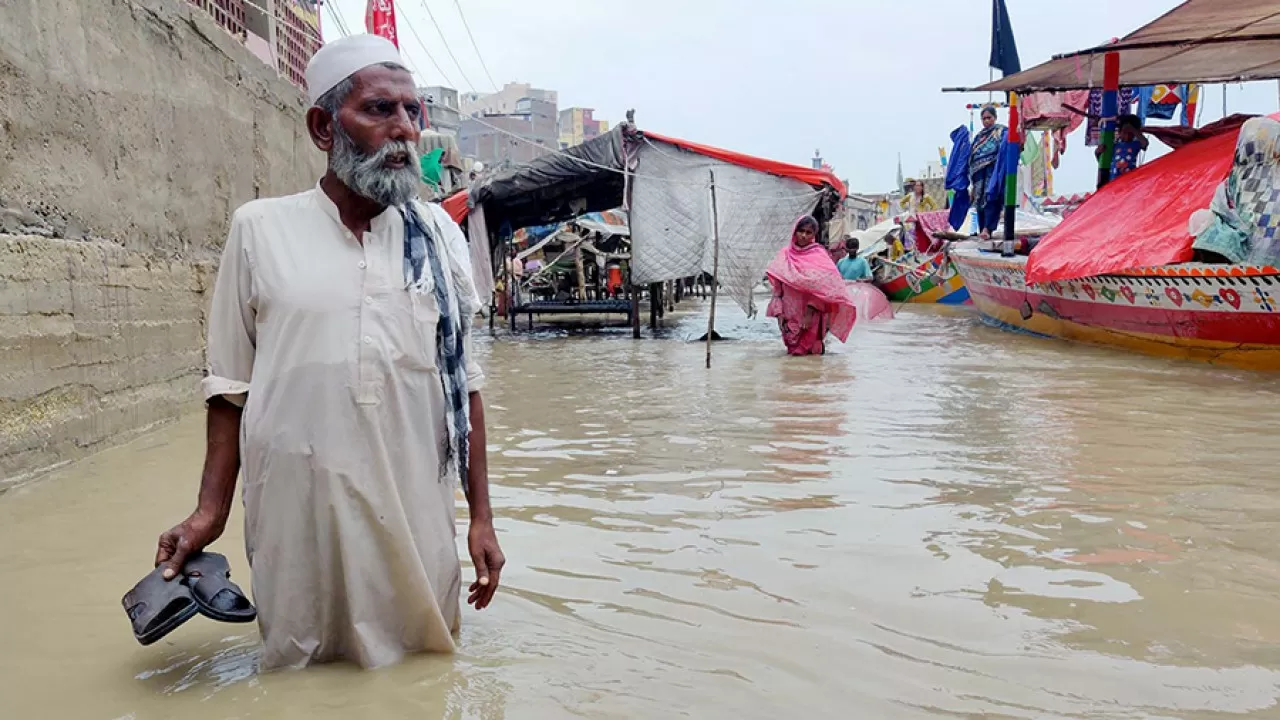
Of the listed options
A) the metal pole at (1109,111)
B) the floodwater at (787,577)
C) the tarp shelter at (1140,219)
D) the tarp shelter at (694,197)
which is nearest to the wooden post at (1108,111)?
the metal pole at (1109,111)

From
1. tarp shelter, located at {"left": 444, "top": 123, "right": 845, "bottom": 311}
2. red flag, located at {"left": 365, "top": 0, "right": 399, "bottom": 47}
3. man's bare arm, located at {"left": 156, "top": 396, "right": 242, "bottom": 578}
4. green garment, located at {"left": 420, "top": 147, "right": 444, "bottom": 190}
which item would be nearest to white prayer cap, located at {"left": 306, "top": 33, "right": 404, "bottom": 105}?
man's bare arm, located at {"left": 156, "top": 396, "right": 242, "bottom": 578}

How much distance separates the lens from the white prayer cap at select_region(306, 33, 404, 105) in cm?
207

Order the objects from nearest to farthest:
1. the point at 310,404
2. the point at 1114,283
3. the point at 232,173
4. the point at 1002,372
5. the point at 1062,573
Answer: the point at 310,404
the point at 1062,573
the point at 232,173
the point at 1002,372
the point at 1114,283

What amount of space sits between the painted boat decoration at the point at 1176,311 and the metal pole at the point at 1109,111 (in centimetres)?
136

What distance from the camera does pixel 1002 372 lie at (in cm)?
823

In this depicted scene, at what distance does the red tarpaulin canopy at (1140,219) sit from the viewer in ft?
28.1

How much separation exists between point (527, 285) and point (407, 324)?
16.2 m

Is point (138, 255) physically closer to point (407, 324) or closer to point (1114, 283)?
point (407, 324)

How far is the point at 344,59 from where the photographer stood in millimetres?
2070

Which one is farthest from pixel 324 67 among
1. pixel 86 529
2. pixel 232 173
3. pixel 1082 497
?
pixel 232 173

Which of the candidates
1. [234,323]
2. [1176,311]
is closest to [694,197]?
[1176,311]

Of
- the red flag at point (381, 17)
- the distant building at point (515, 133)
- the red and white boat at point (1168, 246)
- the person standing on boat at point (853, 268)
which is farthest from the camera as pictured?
the distant building at point (515, 133)

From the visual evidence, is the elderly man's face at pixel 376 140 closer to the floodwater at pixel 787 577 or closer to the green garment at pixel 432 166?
the floodwater at pixel 787 577

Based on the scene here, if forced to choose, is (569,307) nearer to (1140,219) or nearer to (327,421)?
(1140,219)
